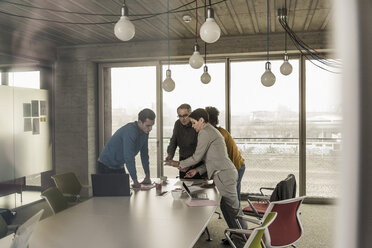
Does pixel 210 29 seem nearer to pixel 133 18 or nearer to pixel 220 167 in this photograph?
pixel 220 167

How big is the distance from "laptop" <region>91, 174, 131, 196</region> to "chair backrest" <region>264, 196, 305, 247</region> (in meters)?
1.16

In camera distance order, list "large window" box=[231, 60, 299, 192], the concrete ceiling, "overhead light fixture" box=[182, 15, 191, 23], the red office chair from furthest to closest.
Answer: "large window" box=[231, 60, 299, 192] < "overhead light fixture" box=[182, 15, 191, 23] < the concrete ceiling < the red office chair

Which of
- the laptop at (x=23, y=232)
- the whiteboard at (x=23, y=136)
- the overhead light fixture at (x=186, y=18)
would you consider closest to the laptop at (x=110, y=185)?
the laptop at (x=23, y=232)

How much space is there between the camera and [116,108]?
5684 millimetres

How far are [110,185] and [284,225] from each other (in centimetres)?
138

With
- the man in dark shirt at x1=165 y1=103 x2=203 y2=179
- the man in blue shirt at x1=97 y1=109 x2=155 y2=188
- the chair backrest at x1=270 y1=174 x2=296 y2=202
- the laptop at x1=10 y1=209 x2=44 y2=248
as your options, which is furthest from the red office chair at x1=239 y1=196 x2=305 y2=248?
the laptop at x1=10 y1=209 x2=44 y2=248

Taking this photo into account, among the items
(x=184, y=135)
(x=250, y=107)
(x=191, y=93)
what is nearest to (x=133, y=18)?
(x=184, y=135)

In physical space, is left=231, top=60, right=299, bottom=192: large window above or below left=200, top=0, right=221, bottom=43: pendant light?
below

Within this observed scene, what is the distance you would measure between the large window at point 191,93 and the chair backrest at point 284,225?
298cm

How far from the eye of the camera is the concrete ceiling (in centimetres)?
348

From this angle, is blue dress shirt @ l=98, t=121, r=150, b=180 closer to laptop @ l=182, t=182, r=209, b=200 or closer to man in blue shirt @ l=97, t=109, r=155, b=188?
man in blue shirt @ l=97, t=109, r=155, b=188

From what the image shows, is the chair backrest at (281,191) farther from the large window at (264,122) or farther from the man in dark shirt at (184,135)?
the large window at (264,122)

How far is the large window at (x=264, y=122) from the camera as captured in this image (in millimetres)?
5074

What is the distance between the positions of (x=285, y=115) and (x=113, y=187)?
3278 millimetres
